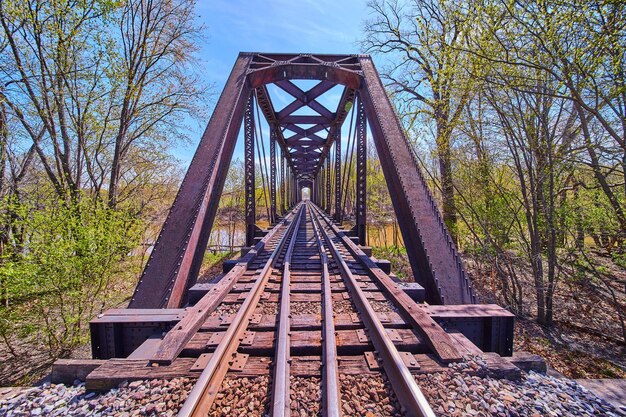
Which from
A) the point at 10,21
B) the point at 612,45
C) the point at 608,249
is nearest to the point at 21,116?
the point at 10,21

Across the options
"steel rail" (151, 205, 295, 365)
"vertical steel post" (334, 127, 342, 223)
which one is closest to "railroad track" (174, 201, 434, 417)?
"steel rail" (151, 205, 295, 365)

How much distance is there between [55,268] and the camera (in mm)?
5484

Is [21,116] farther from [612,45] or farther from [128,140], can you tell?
[612,45]

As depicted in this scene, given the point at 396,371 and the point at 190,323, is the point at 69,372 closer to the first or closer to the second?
the point at 190,323

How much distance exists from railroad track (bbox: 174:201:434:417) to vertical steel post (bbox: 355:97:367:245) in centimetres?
371

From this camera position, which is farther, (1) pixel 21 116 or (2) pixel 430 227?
(1) pixel 21 116

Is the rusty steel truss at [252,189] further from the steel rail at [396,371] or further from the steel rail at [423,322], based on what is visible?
the steel rail at [396,371]

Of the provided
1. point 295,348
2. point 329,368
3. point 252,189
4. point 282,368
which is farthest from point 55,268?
point 329,368

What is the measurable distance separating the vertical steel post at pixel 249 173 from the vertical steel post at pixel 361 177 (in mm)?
3102

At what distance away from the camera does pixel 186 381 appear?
1.83 metres

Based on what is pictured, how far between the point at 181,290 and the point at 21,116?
354 inches

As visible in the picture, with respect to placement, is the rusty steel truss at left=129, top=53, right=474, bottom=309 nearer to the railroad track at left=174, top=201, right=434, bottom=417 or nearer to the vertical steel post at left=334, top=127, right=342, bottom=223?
the railroad track at left=174, top=201, right=434, bottom=417

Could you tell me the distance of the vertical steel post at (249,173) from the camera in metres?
8.19

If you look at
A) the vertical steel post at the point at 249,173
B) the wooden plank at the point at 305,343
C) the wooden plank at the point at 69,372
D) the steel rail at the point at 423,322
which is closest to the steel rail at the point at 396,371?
the wooden plank at the point at 305,343
